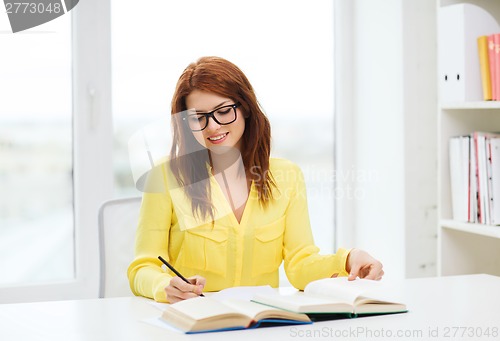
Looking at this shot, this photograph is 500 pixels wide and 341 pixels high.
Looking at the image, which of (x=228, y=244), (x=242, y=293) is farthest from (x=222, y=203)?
(x=242, y=293)

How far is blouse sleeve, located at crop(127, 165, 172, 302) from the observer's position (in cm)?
166

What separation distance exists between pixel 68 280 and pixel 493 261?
5.38 feet

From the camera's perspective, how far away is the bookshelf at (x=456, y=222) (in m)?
2.46

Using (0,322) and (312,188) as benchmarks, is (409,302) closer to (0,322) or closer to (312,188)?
(0,322)

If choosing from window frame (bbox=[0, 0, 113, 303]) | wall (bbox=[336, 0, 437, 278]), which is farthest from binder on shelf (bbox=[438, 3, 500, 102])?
window frame (bbox=[0, 0, 113, 303])

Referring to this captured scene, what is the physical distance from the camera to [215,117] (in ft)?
5.73

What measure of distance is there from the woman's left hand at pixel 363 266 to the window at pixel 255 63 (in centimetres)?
135

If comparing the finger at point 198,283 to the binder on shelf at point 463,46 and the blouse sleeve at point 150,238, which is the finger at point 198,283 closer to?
the blouse sleeve at point 150,238

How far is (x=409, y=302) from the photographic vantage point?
1.54 m

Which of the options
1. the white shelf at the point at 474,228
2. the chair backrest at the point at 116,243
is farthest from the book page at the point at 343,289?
the white shelf at the point at 474,228

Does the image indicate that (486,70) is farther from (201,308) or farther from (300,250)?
(201,308)

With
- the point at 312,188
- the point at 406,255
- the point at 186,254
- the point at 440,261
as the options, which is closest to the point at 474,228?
the point at 440,261

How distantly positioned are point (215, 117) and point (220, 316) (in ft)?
1.98

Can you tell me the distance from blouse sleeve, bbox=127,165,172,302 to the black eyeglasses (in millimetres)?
191
